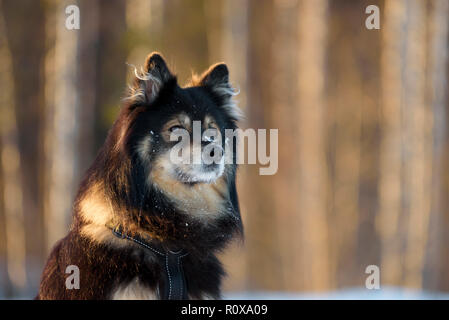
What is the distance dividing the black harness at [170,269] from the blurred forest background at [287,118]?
2.00 metres

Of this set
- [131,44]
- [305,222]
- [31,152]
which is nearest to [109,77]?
[131,44]

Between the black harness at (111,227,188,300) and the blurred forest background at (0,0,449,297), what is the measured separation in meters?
2.00

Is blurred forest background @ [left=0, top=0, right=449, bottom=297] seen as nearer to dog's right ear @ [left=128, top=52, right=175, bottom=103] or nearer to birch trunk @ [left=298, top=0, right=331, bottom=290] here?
birch trunk @ [left=298, top=0, right=331, bottom=290]

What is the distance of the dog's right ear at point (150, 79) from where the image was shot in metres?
4.68

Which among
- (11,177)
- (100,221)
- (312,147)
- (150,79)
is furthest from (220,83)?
(11,177)

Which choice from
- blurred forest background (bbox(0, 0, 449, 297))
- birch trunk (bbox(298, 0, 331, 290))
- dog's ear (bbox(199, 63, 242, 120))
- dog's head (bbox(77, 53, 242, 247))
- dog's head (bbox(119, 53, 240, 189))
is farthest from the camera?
birch trunk (bbox(298, 0, 331, 290))

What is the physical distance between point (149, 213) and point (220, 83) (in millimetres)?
1618

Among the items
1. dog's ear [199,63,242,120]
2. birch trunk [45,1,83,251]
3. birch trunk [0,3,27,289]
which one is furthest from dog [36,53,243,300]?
birch trunk [0,3,27,289]

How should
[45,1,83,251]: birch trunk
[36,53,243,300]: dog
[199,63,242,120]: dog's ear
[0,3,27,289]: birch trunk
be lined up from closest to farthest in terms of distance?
1. [36,53,243,300]: dog
2. [199,63,242,120]: dog's ear
3. [45,1,83,251]: birch trunk
4. [0,3,27,289]: birch trunk

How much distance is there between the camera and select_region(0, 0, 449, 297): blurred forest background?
12.7 m

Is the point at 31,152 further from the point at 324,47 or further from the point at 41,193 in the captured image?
the point at 324,47

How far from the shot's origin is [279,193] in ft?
68.7
